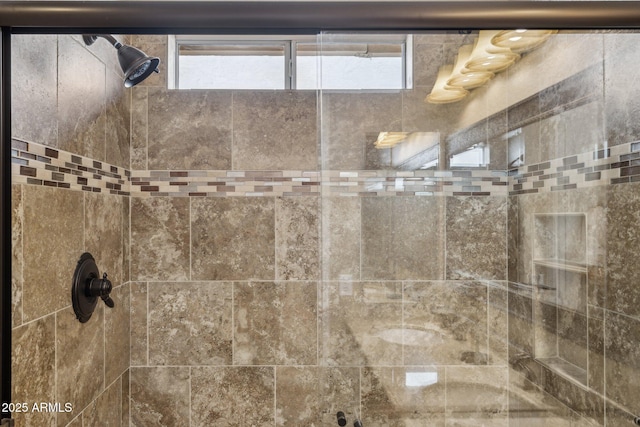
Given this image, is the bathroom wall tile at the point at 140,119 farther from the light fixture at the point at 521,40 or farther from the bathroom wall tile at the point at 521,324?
the bathroom wall tile at the point at 521,324

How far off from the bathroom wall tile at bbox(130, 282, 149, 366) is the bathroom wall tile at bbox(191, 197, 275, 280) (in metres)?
0.26

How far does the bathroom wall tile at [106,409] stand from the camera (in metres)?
1.42

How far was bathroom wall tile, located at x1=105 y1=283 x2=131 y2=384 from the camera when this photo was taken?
1545mm

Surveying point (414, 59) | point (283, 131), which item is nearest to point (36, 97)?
point (283, 131)

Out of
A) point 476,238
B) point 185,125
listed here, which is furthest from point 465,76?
point 185,125

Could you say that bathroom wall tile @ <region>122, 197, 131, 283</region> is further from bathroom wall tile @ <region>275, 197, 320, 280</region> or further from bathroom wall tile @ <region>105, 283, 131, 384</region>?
bathroom wall tile @ <region>275, 197, 320, 280</region>

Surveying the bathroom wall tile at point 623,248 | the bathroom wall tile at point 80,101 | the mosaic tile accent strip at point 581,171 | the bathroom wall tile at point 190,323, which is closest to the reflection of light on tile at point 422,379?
the bathroom wall tile at point 623,248

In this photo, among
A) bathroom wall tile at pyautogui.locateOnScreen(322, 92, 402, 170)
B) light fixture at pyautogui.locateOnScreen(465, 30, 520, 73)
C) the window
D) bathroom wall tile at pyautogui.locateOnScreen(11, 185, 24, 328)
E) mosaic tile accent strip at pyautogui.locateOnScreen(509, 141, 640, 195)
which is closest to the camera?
bathroom wall tile at pyautogui.locateOnScreen(11, 185, 24, 328)

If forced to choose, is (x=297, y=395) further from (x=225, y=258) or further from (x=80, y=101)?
(x=80, y=101)

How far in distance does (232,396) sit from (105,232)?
916 millimetres

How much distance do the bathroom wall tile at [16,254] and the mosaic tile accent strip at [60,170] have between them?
0.18 feet

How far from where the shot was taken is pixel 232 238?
5.76 ft

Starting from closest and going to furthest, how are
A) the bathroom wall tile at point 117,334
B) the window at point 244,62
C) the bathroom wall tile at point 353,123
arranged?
the bathroom wall tile at point 353,123 → the bathroom wall tile at point 117,334 → the window at point 244,62

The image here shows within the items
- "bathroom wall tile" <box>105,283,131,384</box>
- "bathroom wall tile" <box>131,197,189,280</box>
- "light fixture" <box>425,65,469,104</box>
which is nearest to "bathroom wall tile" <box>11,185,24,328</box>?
"bathroom wall tile" <box>105,283,131,384</box>
